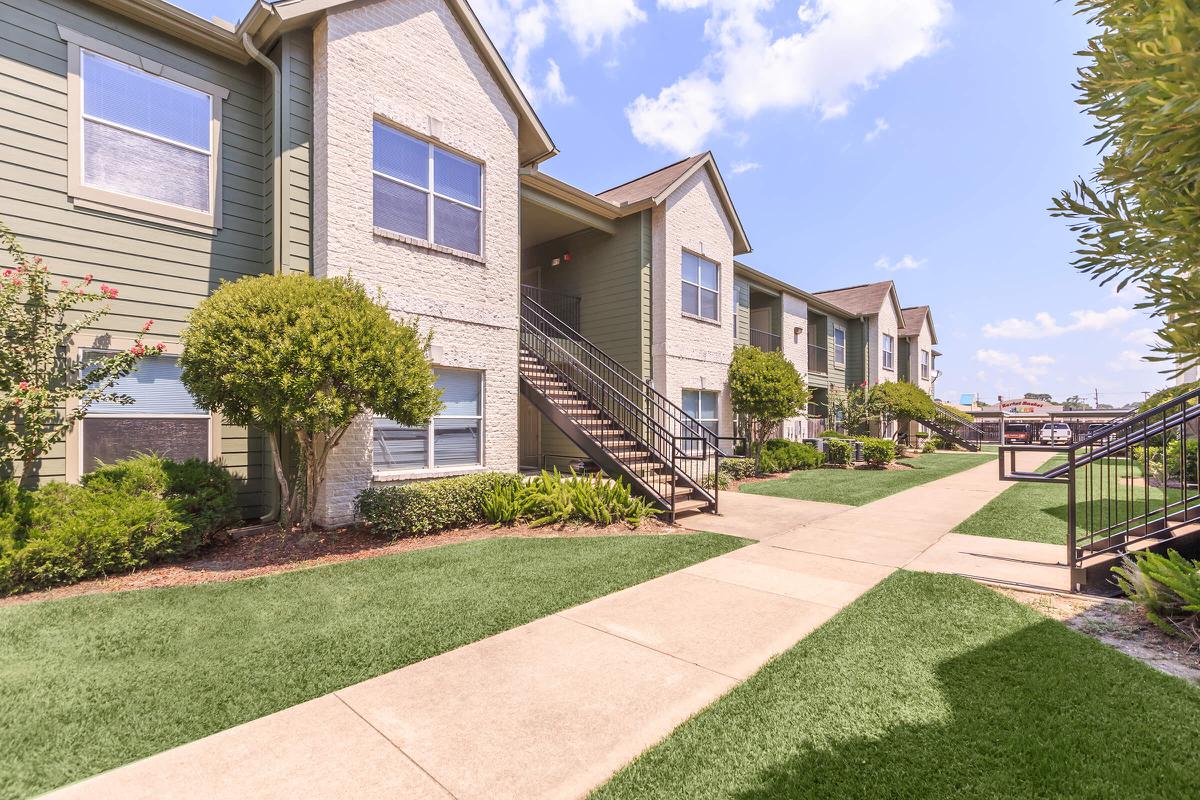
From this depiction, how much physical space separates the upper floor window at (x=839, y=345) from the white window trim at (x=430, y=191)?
19314 mm

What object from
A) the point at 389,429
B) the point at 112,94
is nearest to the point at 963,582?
the point at 389,429

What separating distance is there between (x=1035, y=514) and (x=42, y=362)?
579 inches

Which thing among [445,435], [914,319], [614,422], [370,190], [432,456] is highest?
[914,319]

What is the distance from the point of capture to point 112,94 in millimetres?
7020

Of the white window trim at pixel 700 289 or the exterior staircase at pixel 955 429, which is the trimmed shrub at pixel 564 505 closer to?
the white window trim at pixel 700 289

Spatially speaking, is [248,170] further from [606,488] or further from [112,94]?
[606,488]

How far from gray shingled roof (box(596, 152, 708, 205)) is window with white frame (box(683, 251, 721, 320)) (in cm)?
188

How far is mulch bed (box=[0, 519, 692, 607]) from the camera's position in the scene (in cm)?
554

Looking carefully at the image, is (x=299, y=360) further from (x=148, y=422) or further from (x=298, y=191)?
(x=298, y=191)

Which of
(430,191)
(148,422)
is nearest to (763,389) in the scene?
(430,191)

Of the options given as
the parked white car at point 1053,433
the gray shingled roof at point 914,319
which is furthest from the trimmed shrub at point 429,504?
the parked white car at point 1053,433

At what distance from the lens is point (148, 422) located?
7.23m

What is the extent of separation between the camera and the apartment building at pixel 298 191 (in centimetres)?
669

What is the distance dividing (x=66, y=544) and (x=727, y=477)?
11961 millimetres
